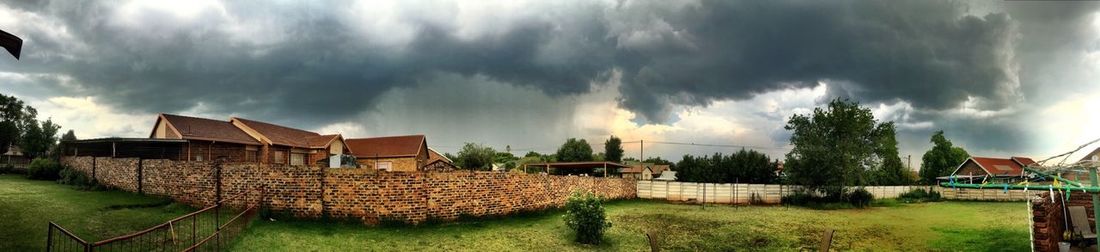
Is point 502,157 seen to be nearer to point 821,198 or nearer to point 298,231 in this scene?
point 821,198

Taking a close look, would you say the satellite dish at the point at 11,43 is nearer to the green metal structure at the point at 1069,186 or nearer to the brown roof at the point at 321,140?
the green metal structure at the point at 1069,186

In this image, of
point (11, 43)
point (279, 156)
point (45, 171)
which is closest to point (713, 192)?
point (279, 156)

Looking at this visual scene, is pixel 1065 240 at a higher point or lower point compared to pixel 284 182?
lower

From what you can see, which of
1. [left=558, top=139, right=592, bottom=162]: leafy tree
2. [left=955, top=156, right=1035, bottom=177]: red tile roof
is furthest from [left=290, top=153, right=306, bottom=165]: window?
[left=955, top=156, right=1035, bottom=177]: red tile roof

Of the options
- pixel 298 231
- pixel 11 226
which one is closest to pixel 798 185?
pixel 298 231

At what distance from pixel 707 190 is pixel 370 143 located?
21.4 meters

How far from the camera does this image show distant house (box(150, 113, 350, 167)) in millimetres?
23484

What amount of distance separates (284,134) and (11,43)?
2148 cm

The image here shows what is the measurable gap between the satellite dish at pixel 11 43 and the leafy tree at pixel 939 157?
69.6 meters

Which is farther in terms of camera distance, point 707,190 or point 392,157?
point 392,157

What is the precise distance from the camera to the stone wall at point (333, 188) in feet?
48.7

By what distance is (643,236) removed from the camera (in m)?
15.8

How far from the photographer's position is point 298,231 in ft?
44.0

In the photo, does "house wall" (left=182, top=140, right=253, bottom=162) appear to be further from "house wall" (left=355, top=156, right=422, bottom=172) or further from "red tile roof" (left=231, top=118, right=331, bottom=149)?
"house wall" (left=355, top=156, right=422, bottom=172)
